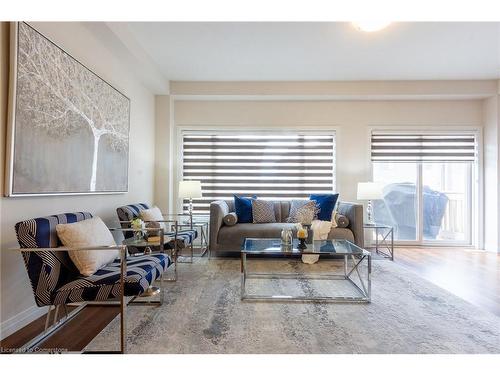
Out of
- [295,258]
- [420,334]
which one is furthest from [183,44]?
[420,334]

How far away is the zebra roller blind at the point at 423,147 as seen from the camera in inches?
199

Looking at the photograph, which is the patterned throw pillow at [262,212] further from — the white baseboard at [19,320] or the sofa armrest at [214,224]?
the white baseboard at [19,320]

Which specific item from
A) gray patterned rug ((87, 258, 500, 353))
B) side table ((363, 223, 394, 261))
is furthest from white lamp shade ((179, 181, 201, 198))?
side table ((363, 223, 394, 261))

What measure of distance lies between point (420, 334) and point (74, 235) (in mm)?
2573

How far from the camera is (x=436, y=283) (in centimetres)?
312

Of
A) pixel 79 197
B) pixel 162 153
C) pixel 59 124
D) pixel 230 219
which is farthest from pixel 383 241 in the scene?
pixel 59 124

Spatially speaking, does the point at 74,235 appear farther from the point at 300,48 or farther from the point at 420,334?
the point at 300,48

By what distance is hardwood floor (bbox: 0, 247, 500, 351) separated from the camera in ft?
6.36

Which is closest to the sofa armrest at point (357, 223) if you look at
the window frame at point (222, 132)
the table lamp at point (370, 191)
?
the table lamp at point (370, 191)

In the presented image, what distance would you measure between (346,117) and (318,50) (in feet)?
5.71

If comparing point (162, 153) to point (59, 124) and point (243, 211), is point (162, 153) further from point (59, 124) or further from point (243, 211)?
point (59, 124)

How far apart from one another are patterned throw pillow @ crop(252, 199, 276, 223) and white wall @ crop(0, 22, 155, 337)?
1.80 m

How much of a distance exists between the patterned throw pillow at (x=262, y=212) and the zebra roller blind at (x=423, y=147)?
2.23 metres
